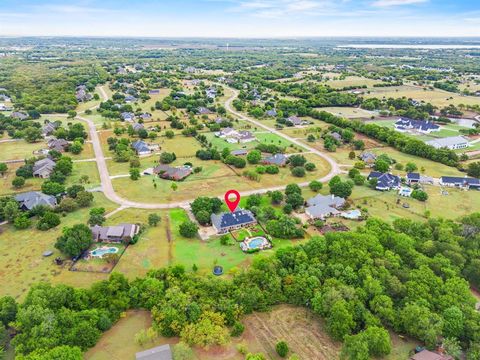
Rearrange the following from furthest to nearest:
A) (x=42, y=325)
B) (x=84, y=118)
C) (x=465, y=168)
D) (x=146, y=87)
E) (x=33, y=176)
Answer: (x=146, y=87)
(x=84, y=118)
(x=465, y=168)
(x=33, y=176)
(x=42, y=325)

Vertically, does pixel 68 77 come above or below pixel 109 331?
above

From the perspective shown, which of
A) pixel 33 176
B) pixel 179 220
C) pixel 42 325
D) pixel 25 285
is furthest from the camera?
pixel 33 176

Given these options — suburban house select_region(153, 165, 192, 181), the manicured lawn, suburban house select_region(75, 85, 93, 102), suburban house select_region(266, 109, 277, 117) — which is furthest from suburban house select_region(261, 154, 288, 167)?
suburban house select_region(75, 85, 93, 102)

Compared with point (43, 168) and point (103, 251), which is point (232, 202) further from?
point (43, 168)

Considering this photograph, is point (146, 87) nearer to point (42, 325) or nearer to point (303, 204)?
point (303, 204)

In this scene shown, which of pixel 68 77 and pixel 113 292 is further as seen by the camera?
pixel 68 77

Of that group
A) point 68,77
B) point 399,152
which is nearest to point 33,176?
point 399,152

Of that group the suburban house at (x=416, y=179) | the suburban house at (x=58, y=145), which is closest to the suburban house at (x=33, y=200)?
the suburban house at (x=58, y=145)
